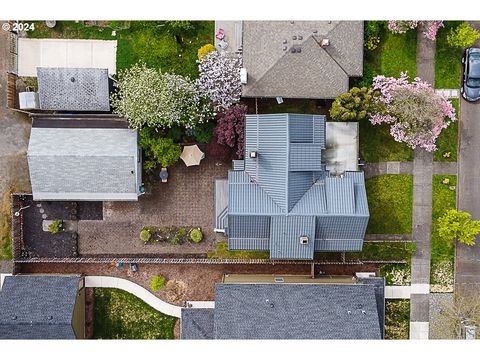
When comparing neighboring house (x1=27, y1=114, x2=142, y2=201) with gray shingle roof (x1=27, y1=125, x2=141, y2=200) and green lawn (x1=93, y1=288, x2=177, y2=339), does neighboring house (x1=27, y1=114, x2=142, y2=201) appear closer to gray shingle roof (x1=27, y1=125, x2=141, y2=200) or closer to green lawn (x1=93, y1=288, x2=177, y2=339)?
gray shingle roof (x1=27, y1=125, x2=141, y2=200)

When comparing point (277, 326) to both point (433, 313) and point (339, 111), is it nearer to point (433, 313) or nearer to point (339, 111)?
point (433, 313)

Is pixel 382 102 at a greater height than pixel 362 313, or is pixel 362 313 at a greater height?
pixel 382 102

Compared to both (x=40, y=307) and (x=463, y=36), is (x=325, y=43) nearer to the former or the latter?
(x=463, y=36)

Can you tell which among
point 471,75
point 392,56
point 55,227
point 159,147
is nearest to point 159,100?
point 159,147

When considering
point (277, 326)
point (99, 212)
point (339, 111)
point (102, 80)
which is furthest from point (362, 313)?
point (102, 80)

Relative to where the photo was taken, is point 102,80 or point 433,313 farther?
point 433,313

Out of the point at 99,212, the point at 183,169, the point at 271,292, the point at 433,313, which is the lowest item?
the point at 433,313
